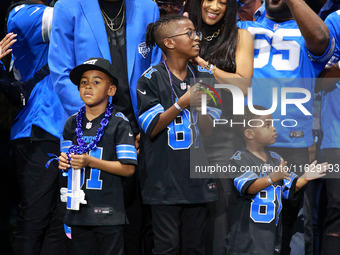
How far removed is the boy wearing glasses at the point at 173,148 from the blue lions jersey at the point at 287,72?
627 millimetres

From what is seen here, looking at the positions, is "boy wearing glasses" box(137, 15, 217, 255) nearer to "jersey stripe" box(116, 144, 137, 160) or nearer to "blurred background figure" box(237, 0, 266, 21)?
"jersey stripe" box(116, 144, 137, 160)

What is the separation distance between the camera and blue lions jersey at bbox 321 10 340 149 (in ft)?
14.0

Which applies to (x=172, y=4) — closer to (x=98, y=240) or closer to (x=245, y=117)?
(x=245, y=117)

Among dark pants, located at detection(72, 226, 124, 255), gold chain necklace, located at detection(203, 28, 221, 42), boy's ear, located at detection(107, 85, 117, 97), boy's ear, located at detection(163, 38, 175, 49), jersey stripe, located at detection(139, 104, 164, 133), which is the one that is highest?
gold chain necklace, located at detection(203, 28, 221, 42)

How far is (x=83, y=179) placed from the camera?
3627 mm

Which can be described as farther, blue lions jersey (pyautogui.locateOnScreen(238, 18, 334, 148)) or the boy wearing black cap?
blue lions jersey (pyautogui.locateOnScreen(238, 18, 334, 148))

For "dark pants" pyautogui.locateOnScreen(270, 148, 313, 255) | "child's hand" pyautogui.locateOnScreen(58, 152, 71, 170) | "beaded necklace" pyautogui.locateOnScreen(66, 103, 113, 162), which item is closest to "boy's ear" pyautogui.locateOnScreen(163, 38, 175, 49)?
"beaded necklace" pyautogui.locateOnScreen(66, 103, 113, 162)

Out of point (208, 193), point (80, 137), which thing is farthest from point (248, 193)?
point (80, 137)

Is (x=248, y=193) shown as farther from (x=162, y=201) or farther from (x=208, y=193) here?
(x=162, y=201)

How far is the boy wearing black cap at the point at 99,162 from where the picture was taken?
11.8 ft

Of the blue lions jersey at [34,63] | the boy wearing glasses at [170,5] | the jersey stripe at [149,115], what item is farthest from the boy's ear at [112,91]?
the boy wearing glasses at [170,5]

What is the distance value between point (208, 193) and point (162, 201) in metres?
0.28

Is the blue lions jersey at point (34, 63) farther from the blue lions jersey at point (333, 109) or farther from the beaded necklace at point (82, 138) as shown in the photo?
the blue lions jersey at point (333, 109)

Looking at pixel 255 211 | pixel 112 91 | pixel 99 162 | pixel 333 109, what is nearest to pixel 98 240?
pixel 99 162
